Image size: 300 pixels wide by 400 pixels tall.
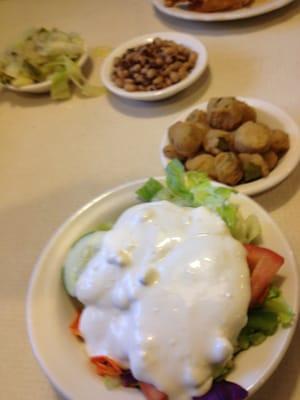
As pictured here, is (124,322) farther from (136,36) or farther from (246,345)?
(136,36)

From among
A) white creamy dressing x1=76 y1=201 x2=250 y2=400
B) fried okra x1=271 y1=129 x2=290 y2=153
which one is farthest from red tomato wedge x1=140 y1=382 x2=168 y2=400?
fried okra x1=271 y1=129 x2=290 y2=153

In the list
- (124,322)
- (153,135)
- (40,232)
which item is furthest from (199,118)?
(124,322)

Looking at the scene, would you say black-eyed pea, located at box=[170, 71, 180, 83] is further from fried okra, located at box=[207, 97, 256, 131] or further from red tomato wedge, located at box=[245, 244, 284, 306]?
red tomato wedge, located at box=[245, 244, 284, 306]

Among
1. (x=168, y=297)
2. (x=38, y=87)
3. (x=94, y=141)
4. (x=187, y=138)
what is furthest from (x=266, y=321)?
(x=38, y=87)

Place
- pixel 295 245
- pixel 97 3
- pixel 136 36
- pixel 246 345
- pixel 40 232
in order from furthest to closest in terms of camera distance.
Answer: pixel 97 3, pixel 136 36, pixel 40 232, pixel 295 245, pixel 246 345

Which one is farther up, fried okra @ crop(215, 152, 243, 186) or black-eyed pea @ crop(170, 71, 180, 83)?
black-eyed pea @ crop(170, 71, 180, 83)
